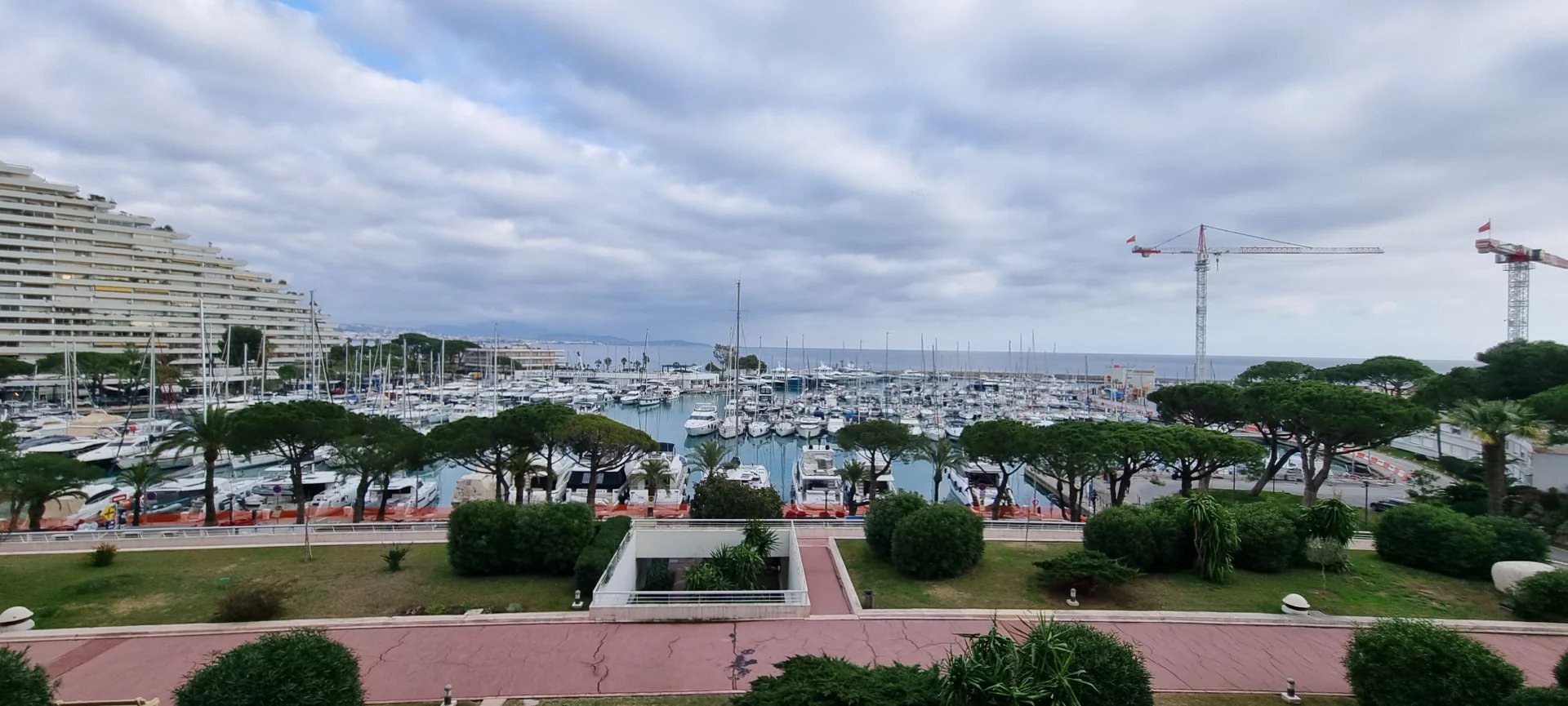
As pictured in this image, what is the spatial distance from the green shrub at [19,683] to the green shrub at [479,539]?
9.77 metres

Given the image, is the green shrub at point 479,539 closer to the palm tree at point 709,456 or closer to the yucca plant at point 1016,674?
the yucca plant at point 1016,674

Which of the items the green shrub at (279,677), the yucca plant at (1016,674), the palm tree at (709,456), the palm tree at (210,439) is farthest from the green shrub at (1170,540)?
the palm tree at (210,439)

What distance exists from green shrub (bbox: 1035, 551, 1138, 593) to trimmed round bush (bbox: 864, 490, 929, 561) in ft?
13.3

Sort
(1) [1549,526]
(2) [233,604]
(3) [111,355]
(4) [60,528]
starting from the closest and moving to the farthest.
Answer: (2) [233,604] < (1) [1549,526] < (4) [60,528] < (3) [111,355]

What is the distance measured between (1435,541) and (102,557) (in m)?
39.0

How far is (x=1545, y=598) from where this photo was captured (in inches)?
592

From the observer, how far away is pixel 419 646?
1312 centimetres

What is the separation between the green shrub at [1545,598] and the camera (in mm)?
14984

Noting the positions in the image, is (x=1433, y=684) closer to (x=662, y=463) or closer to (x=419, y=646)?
(x=419, y=646)

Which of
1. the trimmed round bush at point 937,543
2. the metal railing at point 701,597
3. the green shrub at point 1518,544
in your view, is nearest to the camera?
the metal railing at point 701,597

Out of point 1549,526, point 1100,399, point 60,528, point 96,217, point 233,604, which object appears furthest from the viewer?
point 1100,399

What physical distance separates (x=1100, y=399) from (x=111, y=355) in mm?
124012

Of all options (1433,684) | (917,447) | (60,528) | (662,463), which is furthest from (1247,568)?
(60,528)

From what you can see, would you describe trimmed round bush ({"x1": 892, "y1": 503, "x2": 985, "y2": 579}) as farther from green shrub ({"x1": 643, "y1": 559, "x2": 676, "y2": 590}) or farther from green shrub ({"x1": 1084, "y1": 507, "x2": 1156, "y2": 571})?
green shrub ({"x1": 643, "y1": 559, "x2": 676, "y2": 590})
